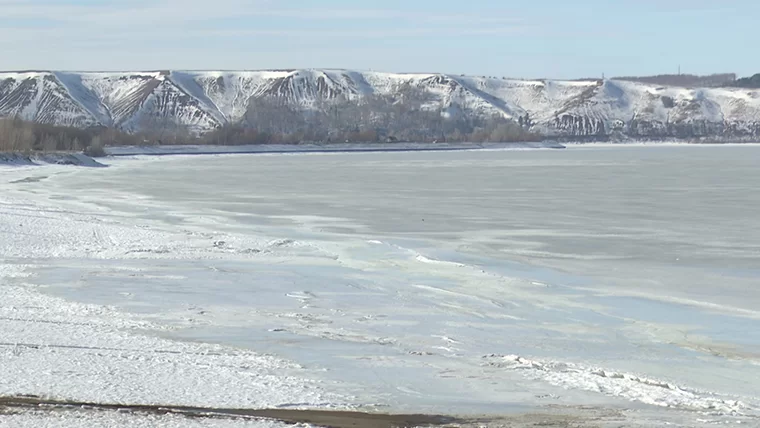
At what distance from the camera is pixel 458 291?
41.0 feet

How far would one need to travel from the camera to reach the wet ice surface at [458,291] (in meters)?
8.02

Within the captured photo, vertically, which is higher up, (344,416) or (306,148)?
(344,416)

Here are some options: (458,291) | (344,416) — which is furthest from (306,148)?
(344,416)

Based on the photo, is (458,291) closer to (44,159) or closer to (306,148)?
(44,159)

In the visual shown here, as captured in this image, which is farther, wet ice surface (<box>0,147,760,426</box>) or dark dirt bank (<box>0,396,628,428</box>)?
wet ice surface (<box>0,147,760,426</box>)

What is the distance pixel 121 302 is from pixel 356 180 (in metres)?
29.2

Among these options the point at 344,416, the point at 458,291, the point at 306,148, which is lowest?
the point at 306,148

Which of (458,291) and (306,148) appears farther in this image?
(306,148)

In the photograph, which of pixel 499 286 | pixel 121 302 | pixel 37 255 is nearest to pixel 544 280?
pixel 499 286

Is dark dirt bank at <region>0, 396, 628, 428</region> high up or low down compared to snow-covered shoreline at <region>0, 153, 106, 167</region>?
up

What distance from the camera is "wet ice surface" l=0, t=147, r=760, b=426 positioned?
8.02m

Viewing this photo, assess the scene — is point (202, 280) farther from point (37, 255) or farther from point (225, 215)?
point (225, 215)

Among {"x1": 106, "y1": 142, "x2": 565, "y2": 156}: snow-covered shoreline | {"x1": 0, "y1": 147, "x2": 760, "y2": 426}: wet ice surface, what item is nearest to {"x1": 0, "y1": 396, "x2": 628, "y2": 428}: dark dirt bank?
{"x1": 0, "y1": 147, "x2": 760, "y2": 426}: wet ice surface

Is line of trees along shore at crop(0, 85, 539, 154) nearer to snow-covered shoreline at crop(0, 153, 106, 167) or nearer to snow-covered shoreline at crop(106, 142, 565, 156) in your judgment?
snow-covered shoreline at crop(0, 153, 106, 167)
